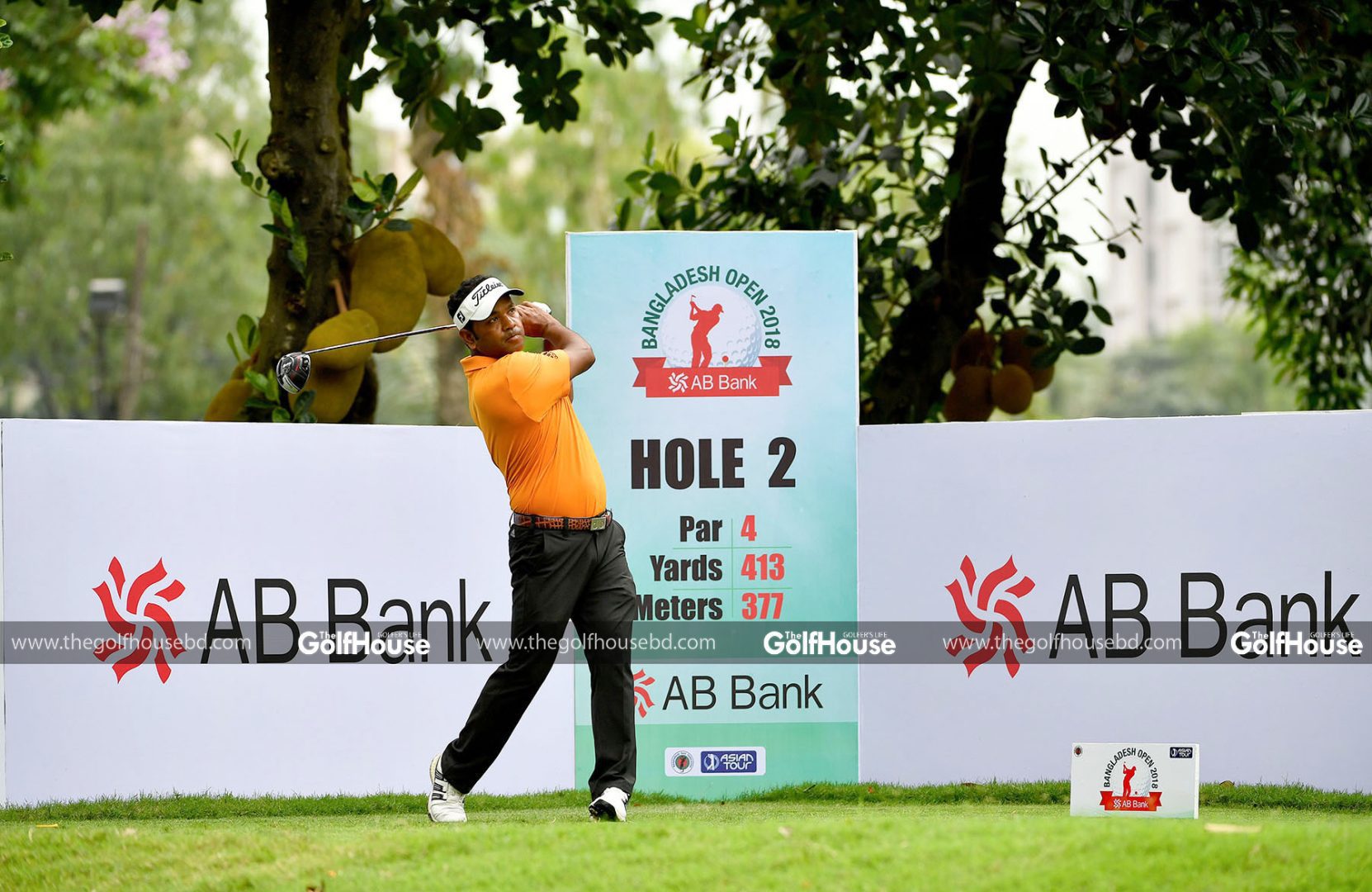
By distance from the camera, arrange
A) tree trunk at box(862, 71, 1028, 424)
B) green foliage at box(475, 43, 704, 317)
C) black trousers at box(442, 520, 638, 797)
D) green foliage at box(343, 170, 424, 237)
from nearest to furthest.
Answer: black trousers at box(442, 520, 638, 797), green foliage at box(343, 170, 424, 237), tree trunk at box(862, 71, 1028, 424), green foliage at box(475, 43, 704, 317)

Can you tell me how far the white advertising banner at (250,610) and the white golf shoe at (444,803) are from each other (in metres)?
0.67

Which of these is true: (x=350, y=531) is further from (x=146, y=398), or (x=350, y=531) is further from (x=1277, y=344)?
(x=146, y=398)

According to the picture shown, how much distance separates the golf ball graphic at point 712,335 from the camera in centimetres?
632

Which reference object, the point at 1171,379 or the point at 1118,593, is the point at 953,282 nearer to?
the point at 1118,593

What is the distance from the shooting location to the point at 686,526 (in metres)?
6.34

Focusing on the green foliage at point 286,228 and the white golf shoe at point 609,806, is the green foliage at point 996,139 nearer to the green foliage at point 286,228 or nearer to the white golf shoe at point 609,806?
the green foliage at point 286,228

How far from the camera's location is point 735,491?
20.8 feet

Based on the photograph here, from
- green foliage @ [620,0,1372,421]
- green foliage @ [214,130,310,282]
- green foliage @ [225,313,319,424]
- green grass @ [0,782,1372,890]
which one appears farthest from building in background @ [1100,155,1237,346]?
green grass @ [0,782,1372,890]

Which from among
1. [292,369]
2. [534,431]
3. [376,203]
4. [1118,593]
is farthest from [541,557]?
[376,203]

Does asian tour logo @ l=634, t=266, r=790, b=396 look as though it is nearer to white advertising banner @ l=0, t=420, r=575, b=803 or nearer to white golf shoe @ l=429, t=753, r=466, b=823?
white advertising banner @ l=0, t=420, r=575, b=803

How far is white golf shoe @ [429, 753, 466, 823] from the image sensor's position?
5582 millimetres

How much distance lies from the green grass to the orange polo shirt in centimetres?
119

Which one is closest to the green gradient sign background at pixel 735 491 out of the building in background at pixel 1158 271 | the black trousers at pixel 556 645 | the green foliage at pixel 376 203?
the black trousers at pixel 556 645

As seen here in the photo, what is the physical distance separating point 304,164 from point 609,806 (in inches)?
181
